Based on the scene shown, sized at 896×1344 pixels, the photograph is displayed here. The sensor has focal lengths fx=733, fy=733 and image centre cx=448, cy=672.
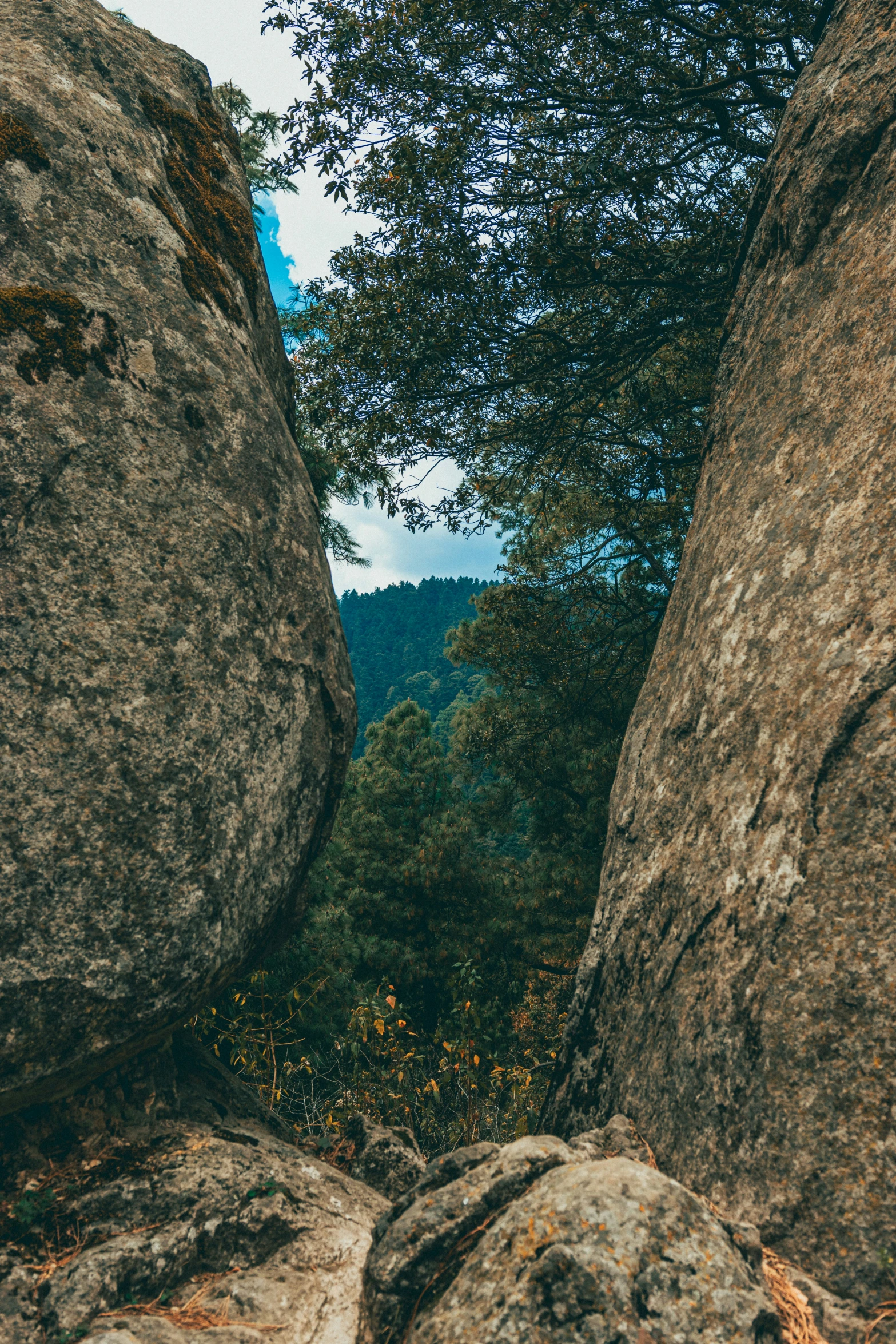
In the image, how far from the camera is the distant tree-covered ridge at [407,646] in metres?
62.2

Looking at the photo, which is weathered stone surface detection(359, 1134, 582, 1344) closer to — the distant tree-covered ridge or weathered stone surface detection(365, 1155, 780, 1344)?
weathered stone surface detection(365, 1155, 780, 1344)

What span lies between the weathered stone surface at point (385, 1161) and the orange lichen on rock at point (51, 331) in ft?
15.0

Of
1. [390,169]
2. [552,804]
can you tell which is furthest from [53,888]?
[552,804]

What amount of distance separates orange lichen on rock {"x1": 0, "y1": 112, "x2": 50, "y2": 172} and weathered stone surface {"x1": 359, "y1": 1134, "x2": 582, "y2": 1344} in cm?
484

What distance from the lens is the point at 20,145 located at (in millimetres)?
3516

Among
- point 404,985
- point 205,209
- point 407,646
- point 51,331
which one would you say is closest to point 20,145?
point 51,331

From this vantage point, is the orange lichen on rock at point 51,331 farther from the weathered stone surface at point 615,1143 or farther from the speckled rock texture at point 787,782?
the weathered stone surface at point 615,1143

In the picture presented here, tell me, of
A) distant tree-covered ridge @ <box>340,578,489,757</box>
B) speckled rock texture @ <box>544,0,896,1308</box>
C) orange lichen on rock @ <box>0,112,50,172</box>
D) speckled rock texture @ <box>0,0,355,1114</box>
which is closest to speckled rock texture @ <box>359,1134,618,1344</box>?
speckled rock texture @ <box>544,0,896,1308</box>

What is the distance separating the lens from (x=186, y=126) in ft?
15.9

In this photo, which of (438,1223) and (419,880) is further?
(419,880)

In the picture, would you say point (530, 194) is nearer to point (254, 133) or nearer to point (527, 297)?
point (527, 297)

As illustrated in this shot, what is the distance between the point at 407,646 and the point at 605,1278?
84.2 m

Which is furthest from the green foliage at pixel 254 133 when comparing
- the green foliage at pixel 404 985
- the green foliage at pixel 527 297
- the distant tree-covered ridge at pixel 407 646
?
the distant tree-covered ridge at pixel 407 646

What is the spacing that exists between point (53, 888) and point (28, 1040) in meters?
0.57
